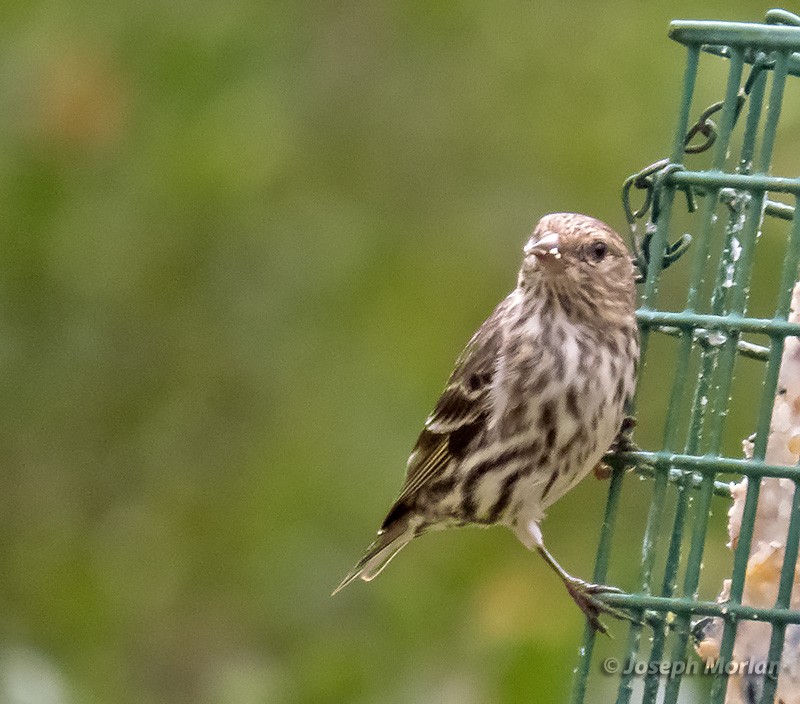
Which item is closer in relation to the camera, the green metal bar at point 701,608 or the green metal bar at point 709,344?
the green metal bar at point 701,608

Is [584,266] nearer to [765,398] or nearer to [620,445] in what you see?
[620,445]

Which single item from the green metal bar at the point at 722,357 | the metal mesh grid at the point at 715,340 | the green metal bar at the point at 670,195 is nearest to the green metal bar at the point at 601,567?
the metal mesh grid at the point at 715,340

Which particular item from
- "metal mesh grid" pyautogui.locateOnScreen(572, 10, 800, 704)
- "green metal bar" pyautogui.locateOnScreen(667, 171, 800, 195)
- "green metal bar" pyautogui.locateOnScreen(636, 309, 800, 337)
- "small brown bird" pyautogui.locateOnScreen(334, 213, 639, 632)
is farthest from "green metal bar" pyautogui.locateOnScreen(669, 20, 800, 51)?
"small brown bird" pyautogui.locateOnScreen(334, 213, 639, 632)

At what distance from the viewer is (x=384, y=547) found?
21.3 feet

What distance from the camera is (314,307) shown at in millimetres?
8414

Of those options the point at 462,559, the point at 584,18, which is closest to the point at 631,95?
the point at 584,18

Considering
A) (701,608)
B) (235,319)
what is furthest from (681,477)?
(235,319)

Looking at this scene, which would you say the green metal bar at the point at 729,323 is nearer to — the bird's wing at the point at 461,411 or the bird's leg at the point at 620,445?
the bird's leg at the point at 620,445

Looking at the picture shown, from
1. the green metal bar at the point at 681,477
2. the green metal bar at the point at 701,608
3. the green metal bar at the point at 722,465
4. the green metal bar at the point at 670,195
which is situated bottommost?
the green metal bar at the point at 701,608

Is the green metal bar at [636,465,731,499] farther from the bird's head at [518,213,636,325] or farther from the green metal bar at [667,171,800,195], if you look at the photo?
the green metal bar at [667,171,800,195]

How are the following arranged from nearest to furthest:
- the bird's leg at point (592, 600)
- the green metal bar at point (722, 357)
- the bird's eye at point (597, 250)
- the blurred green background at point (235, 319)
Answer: the green metal bar at point (722, 357) < the bird's leg at point (592, 600) < the bird's eye at point (597, 250) < the blurred green background at point (235, 319)

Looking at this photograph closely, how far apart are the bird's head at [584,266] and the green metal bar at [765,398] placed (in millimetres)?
811

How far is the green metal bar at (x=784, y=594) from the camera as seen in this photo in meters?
4.75

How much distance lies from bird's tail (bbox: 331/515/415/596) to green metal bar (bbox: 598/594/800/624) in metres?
1.36
